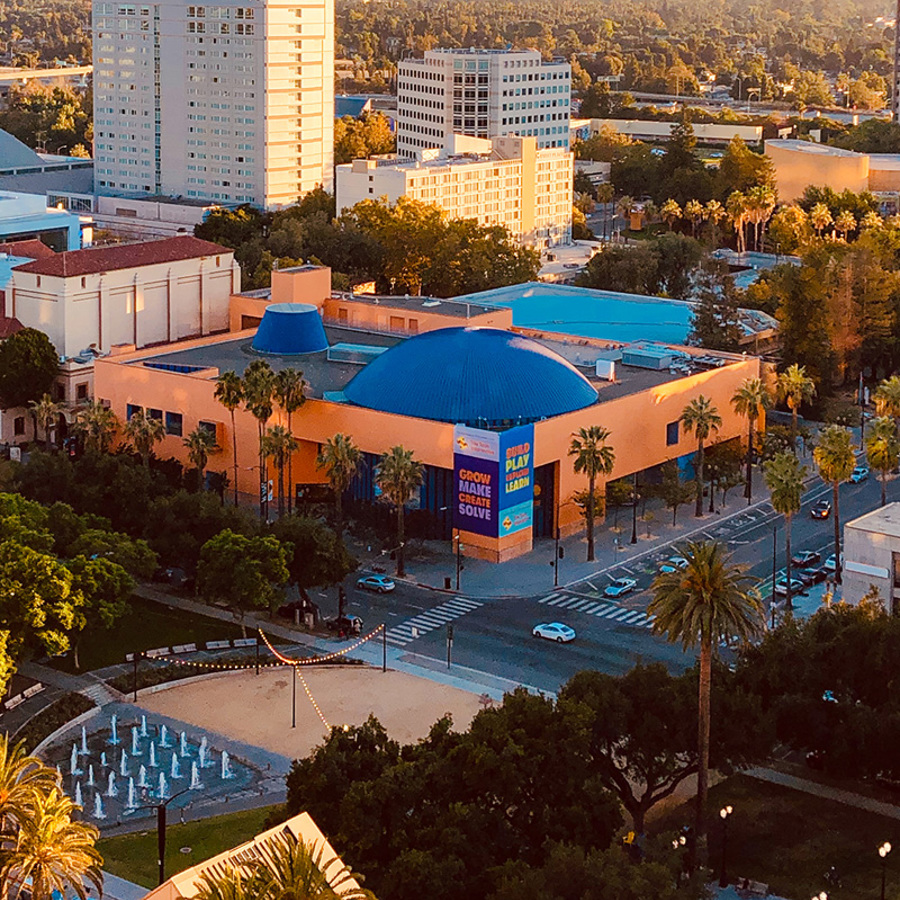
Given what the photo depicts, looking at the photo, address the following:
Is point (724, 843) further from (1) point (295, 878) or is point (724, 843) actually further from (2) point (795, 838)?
(1) point (295, 878)

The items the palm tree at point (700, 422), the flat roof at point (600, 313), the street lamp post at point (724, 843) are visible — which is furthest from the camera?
the flat roof at point (600, 313)

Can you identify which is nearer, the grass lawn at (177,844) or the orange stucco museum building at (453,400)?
the grass lawn at (177,844)

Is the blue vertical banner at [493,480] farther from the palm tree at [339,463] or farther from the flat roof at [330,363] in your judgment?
the flat roof at [330,363]

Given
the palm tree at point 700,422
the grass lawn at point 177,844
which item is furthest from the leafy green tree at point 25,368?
the grass lawn at point 177,844

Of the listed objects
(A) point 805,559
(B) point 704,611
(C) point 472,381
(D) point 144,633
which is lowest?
(D) point 144,633

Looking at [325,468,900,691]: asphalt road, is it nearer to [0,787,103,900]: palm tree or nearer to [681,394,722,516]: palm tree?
[681,394,722,516]: palm tree

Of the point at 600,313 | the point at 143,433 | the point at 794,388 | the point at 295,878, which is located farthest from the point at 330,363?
the point at 295,878

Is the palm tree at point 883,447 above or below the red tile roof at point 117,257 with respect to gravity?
below
